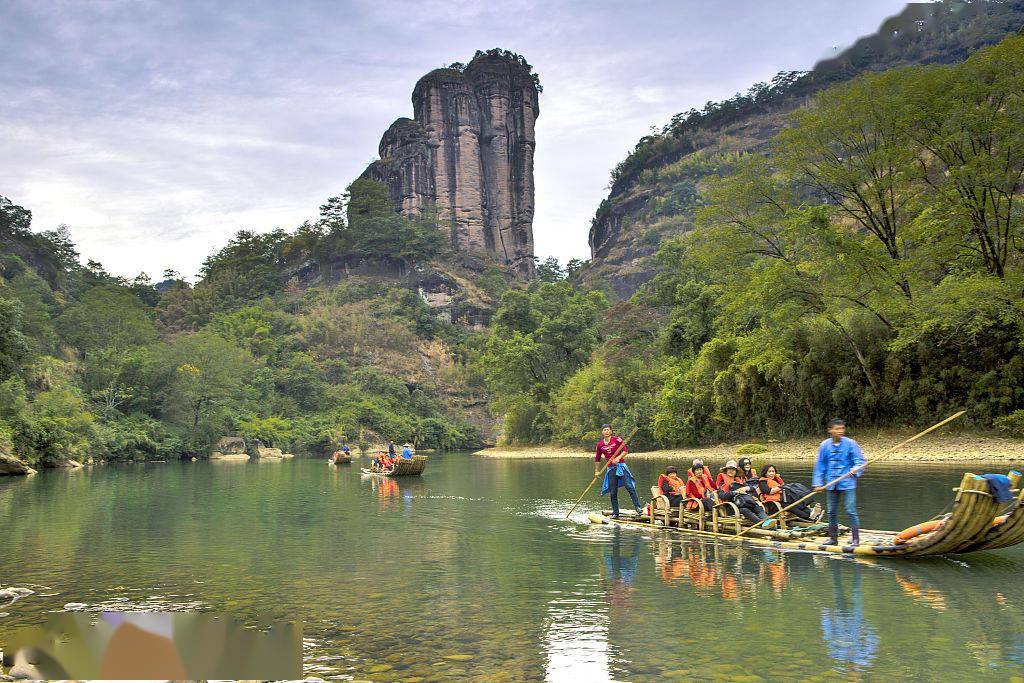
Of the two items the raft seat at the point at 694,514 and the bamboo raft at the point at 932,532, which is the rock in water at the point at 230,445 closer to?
the raft seat at the point at 694,514

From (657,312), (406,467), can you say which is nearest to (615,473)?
(406,467)

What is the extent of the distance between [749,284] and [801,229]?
3.93 m

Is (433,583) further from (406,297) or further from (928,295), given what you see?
(406,297)

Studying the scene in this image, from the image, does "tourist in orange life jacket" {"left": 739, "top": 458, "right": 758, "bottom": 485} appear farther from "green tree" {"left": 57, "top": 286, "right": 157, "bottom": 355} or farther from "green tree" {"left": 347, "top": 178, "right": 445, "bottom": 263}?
"green tree" {"left": 347, "top": 178, "right": 445, "bottom": 263}

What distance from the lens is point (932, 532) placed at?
11070 mm

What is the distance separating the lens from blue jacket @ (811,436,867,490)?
1262 cm

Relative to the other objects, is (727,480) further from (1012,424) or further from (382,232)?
(382,232)

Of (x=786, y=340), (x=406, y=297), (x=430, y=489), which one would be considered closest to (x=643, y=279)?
(x=406, y=297)

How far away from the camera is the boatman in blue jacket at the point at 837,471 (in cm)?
1255

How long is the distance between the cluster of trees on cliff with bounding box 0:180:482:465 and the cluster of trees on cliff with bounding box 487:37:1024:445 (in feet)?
109

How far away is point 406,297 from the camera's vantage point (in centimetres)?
10544

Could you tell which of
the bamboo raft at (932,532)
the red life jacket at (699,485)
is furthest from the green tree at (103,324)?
the bamboo raft at (932,532)

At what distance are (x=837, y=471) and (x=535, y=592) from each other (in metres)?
5.24

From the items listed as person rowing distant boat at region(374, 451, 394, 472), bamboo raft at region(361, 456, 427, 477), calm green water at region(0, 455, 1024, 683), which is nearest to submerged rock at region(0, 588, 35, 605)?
calm green water at region(0, 455, 1024, 683)
